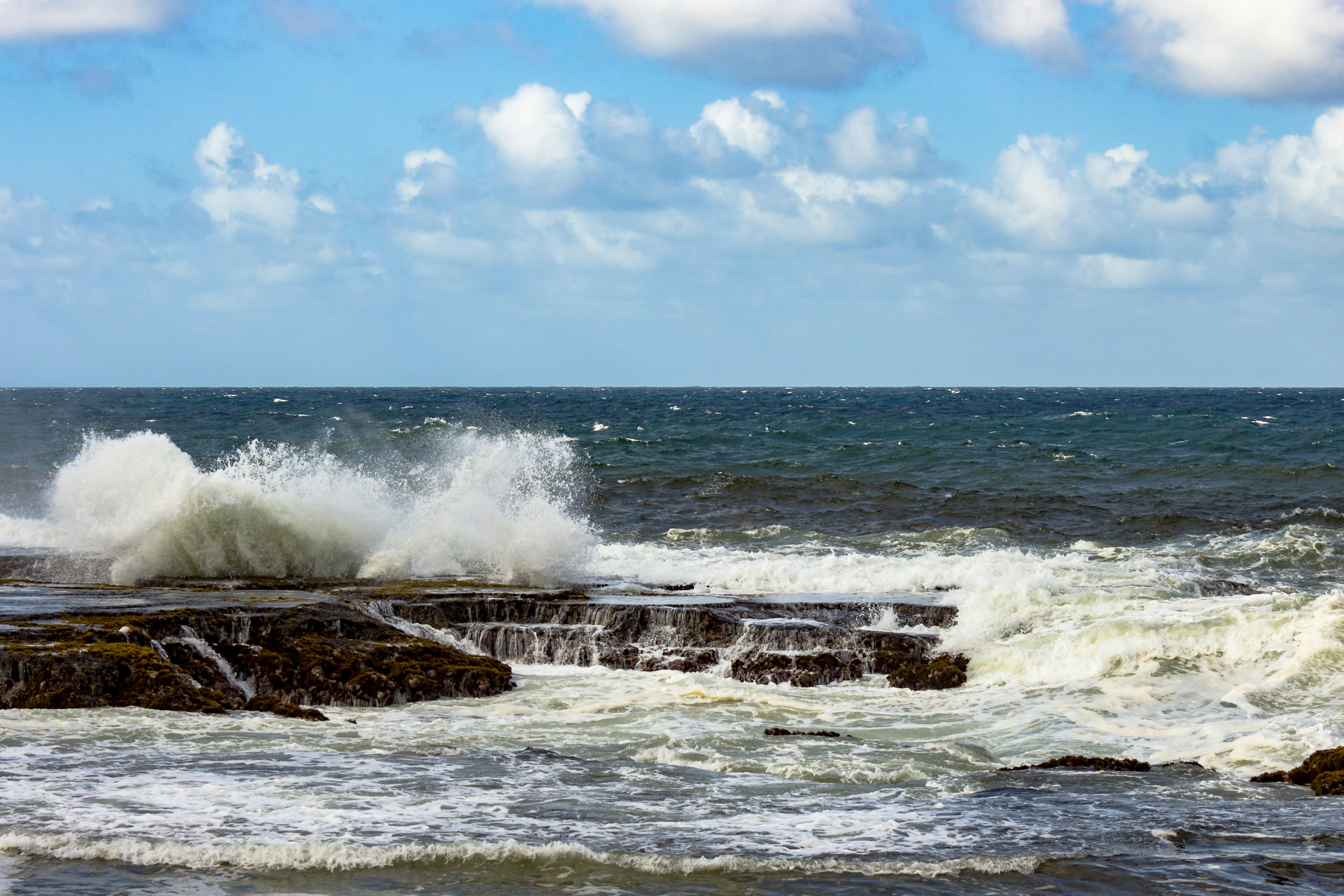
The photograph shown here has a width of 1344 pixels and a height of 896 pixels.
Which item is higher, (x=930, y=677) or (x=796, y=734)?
(x=796, y=734)

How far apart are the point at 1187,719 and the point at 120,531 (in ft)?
42.5

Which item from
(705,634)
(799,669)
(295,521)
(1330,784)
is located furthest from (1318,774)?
(295,521)

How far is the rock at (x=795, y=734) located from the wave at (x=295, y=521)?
21.9ft

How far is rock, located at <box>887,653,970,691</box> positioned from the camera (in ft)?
38.2

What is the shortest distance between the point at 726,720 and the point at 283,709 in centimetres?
352

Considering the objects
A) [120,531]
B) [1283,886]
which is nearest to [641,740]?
[1283,886]

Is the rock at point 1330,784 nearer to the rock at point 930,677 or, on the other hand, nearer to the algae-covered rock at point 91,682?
the rock at point 930,677

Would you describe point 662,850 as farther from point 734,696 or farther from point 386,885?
point 734,696

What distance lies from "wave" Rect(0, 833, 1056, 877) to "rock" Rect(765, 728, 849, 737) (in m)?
3.17

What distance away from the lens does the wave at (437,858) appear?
5824 millimetres

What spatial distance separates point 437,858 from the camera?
19.5 ft

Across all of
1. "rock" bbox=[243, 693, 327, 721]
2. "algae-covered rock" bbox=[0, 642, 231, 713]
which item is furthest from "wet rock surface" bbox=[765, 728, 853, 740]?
"algae-covered rock" bbox=[0, 642, 231, 713]

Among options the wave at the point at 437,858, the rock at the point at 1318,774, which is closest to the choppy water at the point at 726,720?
the wave at the point at 437,858

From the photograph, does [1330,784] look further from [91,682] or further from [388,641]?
[91,682]
